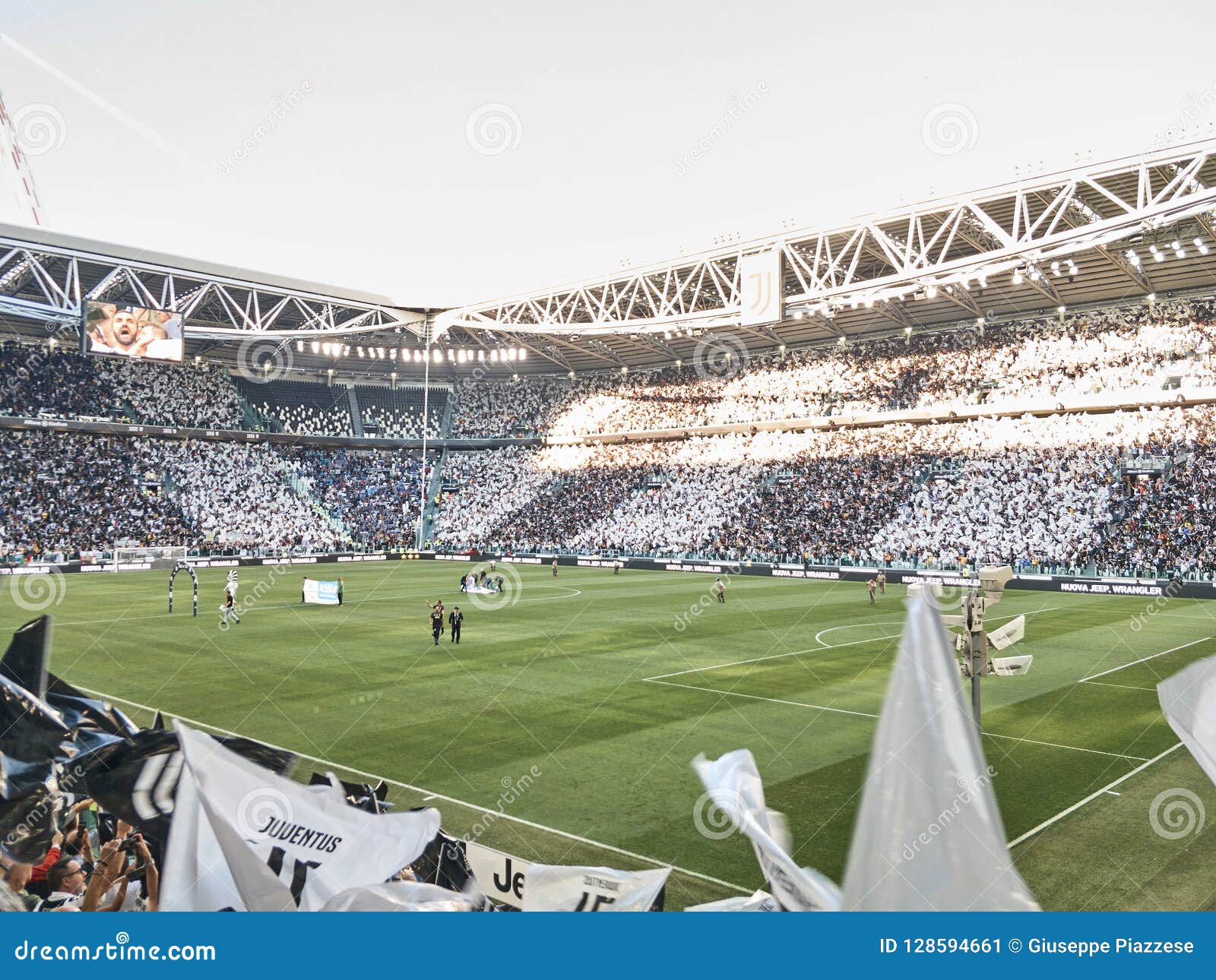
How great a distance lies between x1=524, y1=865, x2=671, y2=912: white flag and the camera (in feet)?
18.2

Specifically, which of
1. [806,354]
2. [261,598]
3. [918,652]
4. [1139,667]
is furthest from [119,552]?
[918,652]

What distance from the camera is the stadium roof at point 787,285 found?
40938 mm

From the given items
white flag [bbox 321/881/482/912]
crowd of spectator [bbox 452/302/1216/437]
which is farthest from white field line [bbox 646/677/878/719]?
crowd of spectator [bbox 452/302/1216/437]

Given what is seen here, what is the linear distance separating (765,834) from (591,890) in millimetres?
2100

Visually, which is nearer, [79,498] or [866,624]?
[866,624]

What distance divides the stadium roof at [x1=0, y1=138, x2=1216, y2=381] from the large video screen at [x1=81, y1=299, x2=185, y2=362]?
96cm

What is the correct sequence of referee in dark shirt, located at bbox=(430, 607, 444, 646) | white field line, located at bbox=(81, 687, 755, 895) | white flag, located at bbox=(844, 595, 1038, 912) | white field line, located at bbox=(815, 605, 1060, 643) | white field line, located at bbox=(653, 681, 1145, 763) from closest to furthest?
white flag, located at bbox=(844, 595, 1038, 912)
white field line, located at bbox=(81, 687, 755, 895)
white field line, located at bbox=(653, 681, 1145, 763)
referee in dark shirt, located at bbox=(430, 607, 444, 646)
white field line, located at bbox=(815, 605, 1060, 643)

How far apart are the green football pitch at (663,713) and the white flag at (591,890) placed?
3952mm

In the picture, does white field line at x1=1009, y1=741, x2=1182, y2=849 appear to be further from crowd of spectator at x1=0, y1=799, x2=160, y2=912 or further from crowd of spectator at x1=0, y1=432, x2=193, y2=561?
crowd of spectator at x1=0, y1=432, x2=193, y2=561

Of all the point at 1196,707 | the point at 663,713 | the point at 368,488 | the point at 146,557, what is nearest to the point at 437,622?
the point at 663,713

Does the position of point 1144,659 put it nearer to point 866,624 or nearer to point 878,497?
point 866,624

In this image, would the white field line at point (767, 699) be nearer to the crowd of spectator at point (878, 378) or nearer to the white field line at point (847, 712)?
the white field line at point (847, 712)

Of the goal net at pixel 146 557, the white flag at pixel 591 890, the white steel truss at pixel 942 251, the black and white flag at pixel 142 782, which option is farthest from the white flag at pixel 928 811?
the goal net at pixel 146 557

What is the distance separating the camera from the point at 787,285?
56.5m
